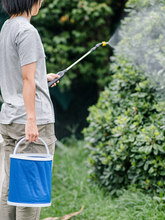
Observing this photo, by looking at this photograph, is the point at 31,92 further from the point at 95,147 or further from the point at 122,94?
the point at 95,147

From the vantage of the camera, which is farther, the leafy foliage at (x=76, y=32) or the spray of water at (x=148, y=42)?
the leafy foliage at (x=76, y=32)

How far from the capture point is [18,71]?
67.9 inches

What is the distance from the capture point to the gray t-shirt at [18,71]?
162 cm

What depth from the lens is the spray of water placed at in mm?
2541

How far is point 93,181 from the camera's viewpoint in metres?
3.12

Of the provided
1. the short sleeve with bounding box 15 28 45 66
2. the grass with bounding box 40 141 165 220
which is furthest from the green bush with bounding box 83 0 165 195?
the short sleeve with bounding box 15 28 45 66

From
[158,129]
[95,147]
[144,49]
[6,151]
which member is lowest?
[95,147]

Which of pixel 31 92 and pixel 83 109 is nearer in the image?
pixel 31 92

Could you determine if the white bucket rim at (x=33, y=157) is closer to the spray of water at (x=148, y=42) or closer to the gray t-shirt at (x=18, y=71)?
the gray t-shirt at (x=18, y=71)

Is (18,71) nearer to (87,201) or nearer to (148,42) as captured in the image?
(148,42)

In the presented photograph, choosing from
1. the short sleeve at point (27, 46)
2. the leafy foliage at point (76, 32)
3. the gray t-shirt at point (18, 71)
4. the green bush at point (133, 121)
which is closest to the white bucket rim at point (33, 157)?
the gray t-shirt at point (18, 71)

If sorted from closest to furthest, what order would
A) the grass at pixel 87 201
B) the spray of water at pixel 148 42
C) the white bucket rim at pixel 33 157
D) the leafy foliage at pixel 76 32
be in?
the white bucket rim at pixel 33 157 → the grass at pixel 87 201 → the spray of water at pixel 148 42 → the leafy foliage at pixel 76 32

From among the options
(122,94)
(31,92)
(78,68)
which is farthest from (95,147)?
(78,68)

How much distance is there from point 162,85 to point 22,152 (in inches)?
53.0
